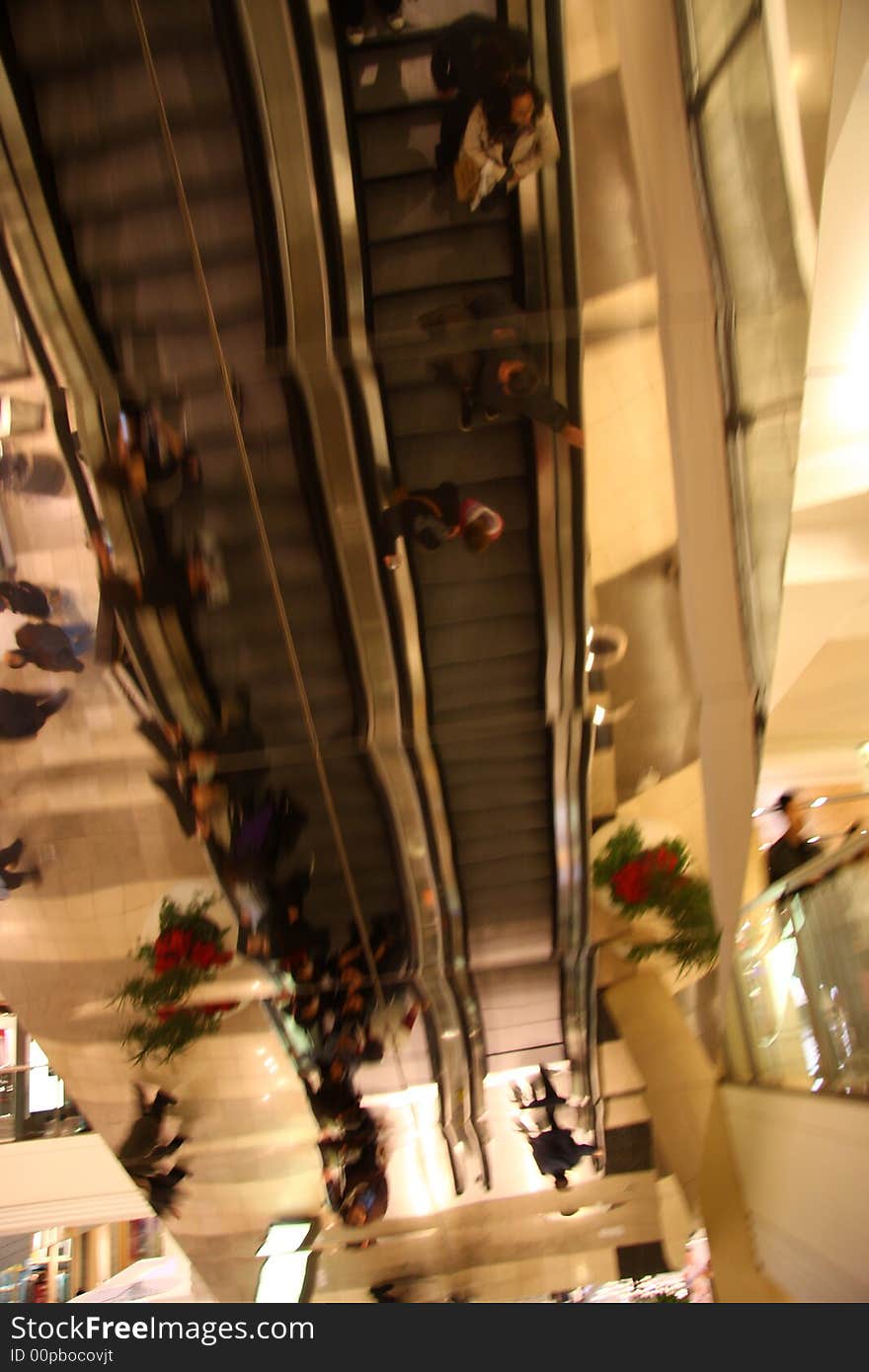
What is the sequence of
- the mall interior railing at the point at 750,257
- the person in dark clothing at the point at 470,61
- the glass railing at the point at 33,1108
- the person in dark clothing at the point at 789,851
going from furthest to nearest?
the glass railing at the point at 33,1108, the person in dark clothing at the point at 789,851, the mall interior railing at the point at 750,257, the person in dark clothing at the point at 470,61

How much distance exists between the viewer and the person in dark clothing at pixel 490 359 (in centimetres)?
175

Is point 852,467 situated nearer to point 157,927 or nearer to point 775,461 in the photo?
point 775,461

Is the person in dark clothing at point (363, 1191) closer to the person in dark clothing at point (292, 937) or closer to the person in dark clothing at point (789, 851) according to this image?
the person in dark clothing at point (292, 937)

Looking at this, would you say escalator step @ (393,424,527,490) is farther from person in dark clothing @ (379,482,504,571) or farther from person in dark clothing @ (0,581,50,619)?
person in dark clothing @ (0,581,50,619)

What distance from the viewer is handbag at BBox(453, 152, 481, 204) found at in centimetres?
162

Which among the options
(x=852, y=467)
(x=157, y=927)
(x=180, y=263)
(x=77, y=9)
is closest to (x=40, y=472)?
(x=180, y=263)

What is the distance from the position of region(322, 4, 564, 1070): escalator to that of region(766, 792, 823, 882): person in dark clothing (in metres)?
2.35

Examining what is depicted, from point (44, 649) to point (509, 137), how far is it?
1.42m

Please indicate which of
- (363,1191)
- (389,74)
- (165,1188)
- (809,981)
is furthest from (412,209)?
(809,981)

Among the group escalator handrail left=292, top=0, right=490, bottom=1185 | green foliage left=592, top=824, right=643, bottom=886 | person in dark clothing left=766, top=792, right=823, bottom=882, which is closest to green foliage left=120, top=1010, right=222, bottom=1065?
escalator handrail left=292, top=0, right=490, bottom=1185

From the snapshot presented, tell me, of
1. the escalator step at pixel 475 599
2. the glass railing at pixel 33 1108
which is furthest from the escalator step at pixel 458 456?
the glass railing at pixel 33 1108

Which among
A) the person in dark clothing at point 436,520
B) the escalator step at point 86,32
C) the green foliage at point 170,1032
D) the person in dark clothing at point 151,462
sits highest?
the escalator step at point 86,32

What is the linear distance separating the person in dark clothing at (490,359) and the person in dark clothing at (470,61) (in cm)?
27

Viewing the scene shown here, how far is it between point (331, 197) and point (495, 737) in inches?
44.3
